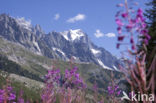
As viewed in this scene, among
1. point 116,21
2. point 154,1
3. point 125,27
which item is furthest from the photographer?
point 154,1

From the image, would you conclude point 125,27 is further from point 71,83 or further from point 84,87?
point 84,87

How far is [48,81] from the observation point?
4465 millimetres

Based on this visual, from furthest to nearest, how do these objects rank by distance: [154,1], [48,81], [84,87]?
[154,1]
[84,87]
[48,81]

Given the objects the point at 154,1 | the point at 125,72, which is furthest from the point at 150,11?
the point at 125,72

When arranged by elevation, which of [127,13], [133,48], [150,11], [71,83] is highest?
[150,11]

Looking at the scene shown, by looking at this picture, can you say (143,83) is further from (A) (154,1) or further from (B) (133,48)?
(A) (154,1)

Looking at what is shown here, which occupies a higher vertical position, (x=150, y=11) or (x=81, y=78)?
(x=150, y=11)

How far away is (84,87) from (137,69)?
13.1 feet

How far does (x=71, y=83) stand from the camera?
15.7 feet

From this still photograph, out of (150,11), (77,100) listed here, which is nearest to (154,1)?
(150,11)

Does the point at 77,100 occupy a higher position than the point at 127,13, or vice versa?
the point at 127,13

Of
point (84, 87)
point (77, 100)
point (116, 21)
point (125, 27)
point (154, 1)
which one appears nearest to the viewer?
point (125, 27)

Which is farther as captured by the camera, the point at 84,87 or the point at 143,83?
the point at 84,87

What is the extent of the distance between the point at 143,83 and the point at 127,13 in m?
0.58
